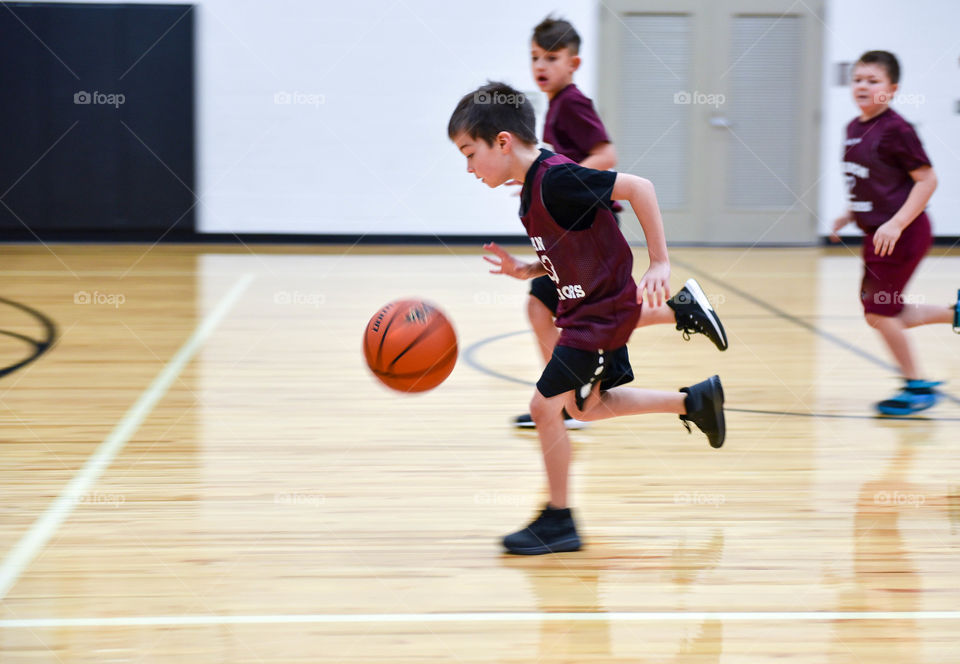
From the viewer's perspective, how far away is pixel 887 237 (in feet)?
11.3

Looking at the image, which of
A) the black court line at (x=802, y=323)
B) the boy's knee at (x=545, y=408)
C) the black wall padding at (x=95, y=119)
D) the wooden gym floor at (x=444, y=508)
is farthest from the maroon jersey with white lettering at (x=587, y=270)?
the black wall padding at (x=95, y=119)

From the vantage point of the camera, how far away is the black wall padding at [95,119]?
770 cm

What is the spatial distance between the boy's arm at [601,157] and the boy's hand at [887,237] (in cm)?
94

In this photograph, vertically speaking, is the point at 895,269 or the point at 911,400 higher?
the point at 895,269

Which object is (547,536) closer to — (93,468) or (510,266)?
(510,266)

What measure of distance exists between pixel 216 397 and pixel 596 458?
4.84 ft

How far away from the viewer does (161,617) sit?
204 centimetres

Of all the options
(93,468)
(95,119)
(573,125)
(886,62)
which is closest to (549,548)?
(93,468)

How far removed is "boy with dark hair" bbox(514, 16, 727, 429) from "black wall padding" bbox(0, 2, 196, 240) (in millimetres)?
5208

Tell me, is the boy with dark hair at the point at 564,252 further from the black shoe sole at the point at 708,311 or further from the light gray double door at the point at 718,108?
the light gray double door at the point at 718,108

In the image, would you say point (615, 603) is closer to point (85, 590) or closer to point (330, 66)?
point (85, 590)

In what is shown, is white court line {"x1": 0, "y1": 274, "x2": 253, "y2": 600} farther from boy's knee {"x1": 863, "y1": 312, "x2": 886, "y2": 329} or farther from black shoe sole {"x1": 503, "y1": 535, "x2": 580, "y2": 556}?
boy's knee {"x1": 863, "y1": 312, "x2": 886, "y2": 329}

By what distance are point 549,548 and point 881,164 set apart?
6.69ft

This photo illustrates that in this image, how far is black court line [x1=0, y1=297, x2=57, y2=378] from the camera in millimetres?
4230
